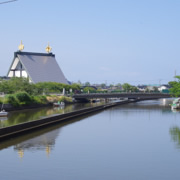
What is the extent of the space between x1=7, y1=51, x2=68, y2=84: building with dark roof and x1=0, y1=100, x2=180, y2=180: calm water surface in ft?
286

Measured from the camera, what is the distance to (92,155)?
2316 centimetres

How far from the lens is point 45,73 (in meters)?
125

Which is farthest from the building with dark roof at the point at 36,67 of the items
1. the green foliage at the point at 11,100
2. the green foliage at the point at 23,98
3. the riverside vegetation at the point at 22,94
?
the green foliage at the point at 11,100

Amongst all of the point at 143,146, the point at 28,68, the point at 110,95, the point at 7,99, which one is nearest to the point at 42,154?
the point at 143,146

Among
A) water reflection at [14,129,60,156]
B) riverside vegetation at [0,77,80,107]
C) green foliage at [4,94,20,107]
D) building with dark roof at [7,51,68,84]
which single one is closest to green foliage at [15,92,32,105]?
riverside vegetation at [0,77,80,107]

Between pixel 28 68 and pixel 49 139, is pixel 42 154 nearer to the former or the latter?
pixel 49 139

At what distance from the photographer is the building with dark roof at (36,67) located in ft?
394

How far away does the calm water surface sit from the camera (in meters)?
18.7

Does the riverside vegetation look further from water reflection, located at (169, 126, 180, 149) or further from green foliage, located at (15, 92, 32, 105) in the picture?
water reflection, located at (169, 126, 180, 149)

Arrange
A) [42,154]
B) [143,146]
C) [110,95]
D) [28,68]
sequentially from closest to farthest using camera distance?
[42,154]
[143,146]
[110,95]
[28,68]

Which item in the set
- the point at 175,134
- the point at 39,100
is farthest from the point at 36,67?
the point at 175,134

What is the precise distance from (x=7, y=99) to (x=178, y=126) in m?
31.6

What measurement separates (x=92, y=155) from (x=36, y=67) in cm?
10187

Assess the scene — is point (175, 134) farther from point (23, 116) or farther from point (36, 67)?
point (36, 67)
